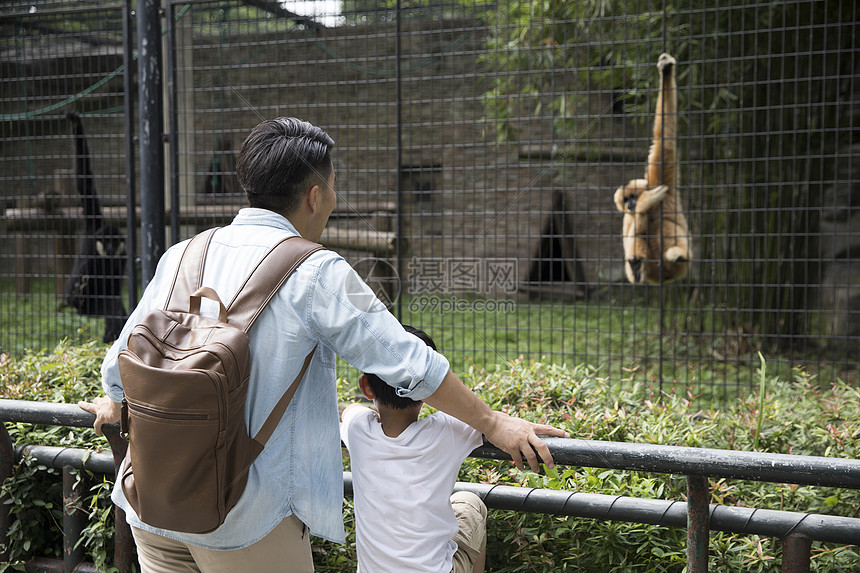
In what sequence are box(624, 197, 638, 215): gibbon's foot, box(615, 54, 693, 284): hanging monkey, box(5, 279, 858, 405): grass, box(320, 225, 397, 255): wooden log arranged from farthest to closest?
box(5, 279, 858, 405): grass → box(320, 225, 397, 255): wooden log → box(624, 197, 638, 215): gibbon's foot → box(615, 54, 693, 284): hanging monkey

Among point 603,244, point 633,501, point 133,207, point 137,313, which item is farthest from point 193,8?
point 603,244

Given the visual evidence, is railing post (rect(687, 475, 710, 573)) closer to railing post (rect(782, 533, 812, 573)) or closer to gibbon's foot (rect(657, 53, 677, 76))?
railing post (rect(782, 533, 812, 573))

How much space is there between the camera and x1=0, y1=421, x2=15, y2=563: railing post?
2.36m

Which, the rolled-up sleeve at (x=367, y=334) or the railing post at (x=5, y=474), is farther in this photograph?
the railing post at (x=5, y=474)

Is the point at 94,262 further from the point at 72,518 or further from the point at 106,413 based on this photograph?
the point at 106,413

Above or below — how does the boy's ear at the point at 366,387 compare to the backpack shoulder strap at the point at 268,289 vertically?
below

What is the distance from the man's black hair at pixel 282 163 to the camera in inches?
64.5

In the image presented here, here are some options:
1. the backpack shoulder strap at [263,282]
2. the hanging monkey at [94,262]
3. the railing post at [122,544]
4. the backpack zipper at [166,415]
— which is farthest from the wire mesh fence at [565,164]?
the backpack zipper at [166,415]

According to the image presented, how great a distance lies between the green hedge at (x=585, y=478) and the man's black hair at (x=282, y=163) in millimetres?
1086

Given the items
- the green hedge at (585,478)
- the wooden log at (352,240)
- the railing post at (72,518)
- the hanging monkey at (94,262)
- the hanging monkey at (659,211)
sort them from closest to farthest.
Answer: the green hedge at (585,478) → the railing post at (72,518) → the hanging monkey at (659,211) → the hanging monkey at (94,262) → the wooden log at (352,240)

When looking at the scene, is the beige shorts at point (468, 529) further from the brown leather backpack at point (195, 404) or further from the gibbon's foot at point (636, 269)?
the gibbon's foot at point (636, 269)

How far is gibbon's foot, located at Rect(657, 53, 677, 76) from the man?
314cm

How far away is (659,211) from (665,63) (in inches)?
35.8

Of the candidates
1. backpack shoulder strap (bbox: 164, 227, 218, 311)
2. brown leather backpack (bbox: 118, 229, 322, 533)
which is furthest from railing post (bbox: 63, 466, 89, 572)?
backpack shoulder strap (bbox: 164, 227, 218, 311)
